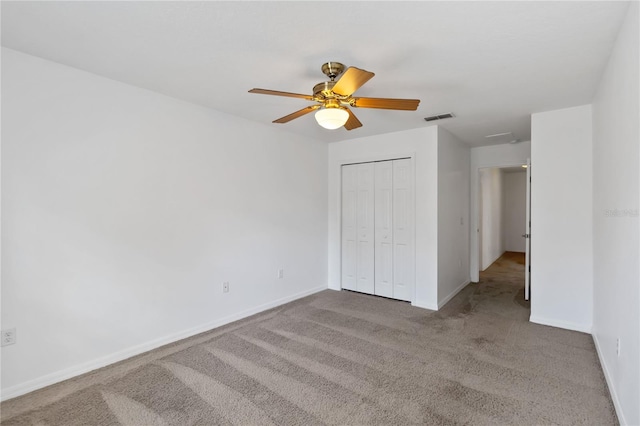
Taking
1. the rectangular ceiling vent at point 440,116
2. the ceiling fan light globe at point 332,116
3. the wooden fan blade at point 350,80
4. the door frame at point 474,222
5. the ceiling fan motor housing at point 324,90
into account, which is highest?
the rectangular ceiling vent at point 440,116

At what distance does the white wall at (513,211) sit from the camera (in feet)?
29.8

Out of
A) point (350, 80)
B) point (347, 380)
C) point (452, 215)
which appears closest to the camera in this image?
point (350, 80)

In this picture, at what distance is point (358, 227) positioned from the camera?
4.86 m

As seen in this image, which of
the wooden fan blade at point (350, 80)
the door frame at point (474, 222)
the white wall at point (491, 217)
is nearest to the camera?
the wooden fan blade at point (350, 80)

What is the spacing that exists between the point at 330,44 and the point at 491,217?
718 cm

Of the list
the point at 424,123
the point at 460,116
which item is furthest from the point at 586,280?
the point at 424,123

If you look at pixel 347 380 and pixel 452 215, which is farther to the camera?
pixel 452 215

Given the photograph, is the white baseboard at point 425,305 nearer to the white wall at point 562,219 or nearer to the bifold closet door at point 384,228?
the bifold closet door at point 384,228

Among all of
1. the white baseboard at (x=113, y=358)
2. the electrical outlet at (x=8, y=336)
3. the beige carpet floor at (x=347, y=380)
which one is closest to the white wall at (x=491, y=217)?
the beige carpet floor at (x=347, y=380)

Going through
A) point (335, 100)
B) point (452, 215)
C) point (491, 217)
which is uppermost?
point (335, 100)

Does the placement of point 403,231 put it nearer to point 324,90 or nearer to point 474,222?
point 474,222

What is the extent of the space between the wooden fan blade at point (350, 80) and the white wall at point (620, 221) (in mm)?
1353

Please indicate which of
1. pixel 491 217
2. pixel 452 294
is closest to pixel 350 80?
pixel 452 294

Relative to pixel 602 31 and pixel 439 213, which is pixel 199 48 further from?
pixel 439 213
